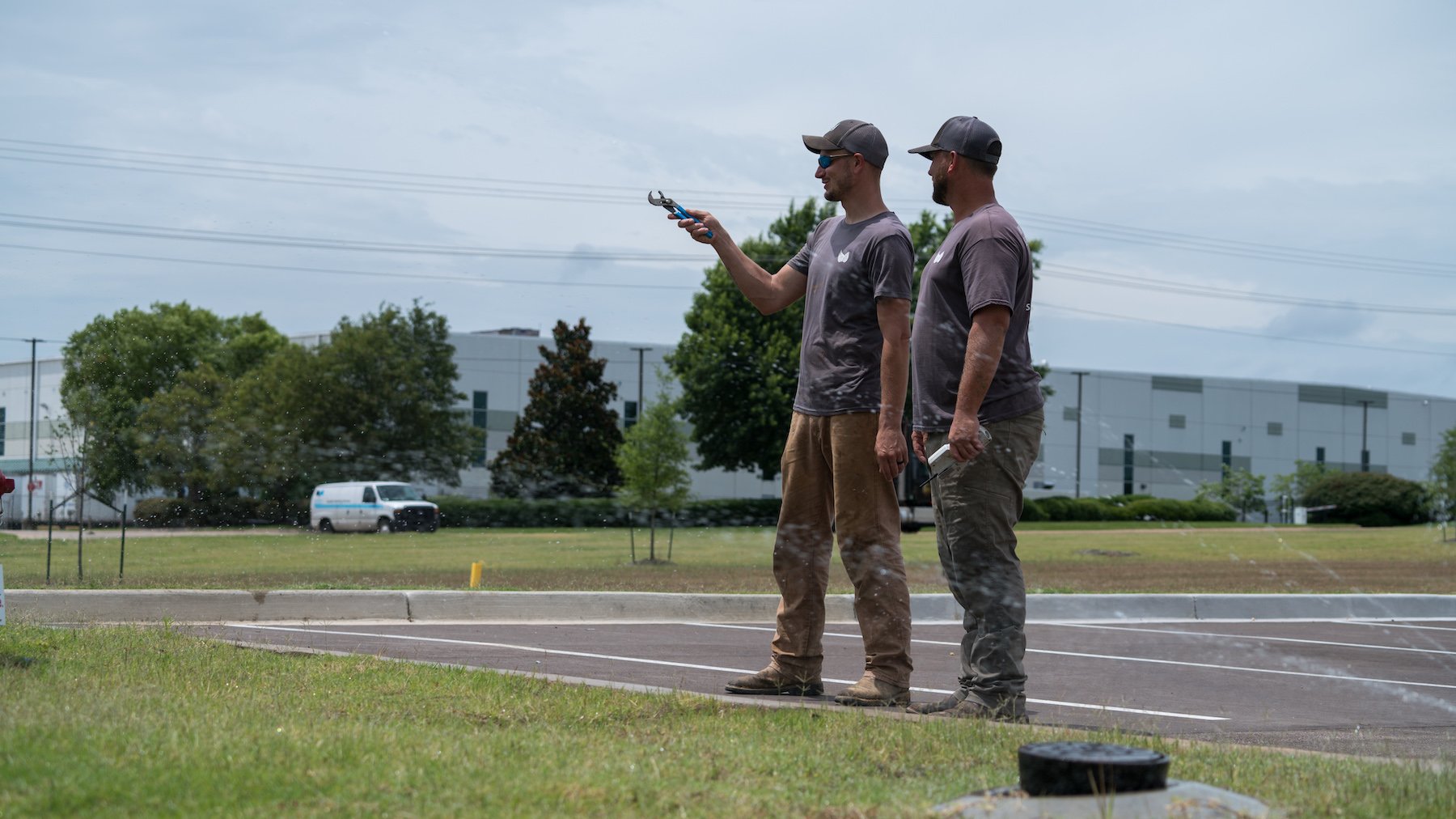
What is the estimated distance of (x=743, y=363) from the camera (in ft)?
147

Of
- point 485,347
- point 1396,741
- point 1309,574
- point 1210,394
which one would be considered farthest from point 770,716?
point 1210,394

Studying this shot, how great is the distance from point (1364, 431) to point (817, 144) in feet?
269

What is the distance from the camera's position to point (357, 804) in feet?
10.4

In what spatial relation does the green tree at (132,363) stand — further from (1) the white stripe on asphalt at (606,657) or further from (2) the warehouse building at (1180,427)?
(1) the white stripe on asphalt at (606,657)

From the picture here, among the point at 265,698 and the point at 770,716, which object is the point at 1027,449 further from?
the point at 265,698

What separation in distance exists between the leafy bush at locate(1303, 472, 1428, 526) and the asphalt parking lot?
151 ft

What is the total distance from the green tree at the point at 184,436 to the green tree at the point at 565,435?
16.6 meters

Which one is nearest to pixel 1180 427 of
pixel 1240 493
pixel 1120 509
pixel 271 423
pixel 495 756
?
pixel 1240 493

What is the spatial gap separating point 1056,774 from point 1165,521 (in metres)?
57.2

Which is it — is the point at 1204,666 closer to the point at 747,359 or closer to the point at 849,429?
the point at 849,429

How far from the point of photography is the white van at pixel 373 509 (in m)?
43.3

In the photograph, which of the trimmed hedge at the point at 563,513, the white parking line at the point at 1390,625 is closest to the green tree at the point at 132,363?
the trimmed hedge at the point at 563,513

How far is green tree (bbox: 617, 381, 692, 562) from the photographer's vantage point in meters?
25.3

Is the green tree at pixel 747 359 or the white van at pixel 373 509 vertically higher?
the green tree at pixel 747 359
